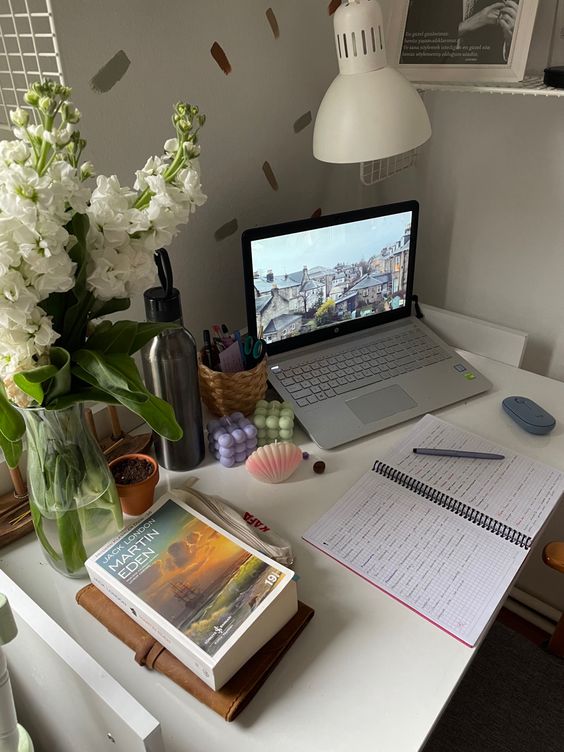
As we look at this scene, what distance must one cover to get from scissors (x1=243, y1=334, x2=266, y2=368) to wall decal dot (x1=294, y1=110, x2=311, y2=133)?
476 mm

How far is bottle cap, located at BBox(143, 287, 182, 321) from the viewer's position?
2.89 ft

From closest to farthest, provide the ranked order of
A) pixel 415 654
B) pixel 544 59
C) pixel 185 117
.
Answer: pixel 185 117 < pixel 415 654 < pixel 544 59

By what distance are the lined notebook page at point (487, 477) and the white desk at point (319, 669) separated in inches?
6.6

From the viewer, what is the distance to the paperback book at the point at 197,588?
68 cm

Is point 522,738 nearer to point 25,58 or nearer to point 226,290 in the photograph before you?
point 226,290

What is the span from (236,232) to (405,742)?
91 centimetres

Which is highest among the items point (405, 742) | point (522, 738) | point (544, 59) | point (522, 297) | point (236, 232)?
point (544, 59)

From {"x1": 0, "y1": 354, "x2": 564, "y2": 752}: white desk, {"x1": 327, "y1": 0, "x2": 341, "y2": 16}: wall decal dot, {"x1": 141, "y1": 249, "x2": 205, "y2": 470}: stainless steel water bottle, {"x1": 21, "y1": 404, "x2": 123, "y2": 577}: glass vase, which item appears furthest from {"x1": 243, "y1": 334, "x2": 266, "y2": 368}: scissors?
{"x1": 327, "y1": 0, "x2": 341, "y2": 16}: wall decal dot

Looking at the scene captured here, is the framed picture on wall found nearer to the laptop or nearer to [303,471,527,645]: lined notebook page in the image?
the laptop

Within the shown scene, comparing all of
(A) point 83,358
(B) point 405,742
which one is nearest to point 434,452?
(B) point 405,742

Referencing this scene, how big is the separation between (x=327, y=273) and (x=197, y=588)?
66 cm

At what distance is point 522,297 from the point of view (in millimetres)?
1360

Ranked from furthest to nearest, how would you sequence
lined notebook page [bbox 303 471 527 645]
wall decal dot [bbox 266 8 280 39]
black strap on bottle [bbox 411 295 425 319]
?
black strap on bottle [bbox 411 295 425 319] → wall decal dot [bbox 266 8 280 39] → lined notebook page [bbox 303 471 527 645]

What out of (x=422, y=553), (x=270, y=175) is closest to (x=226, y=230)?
(x=270, y=175)
